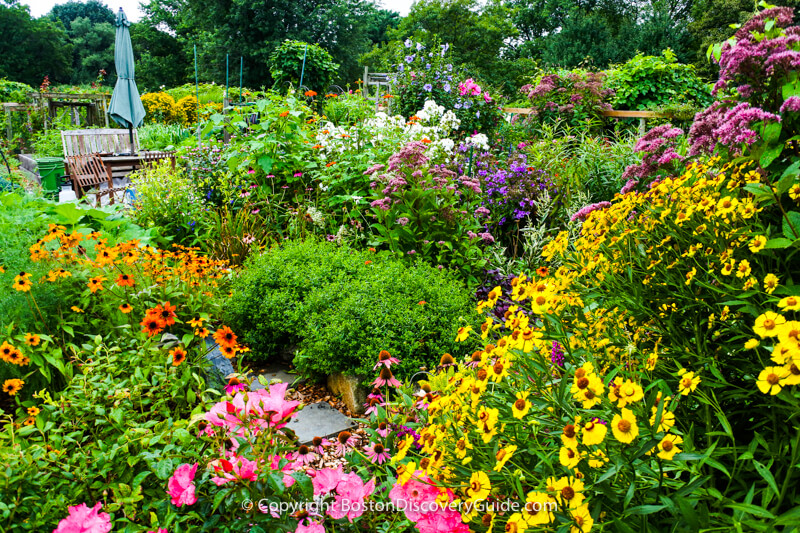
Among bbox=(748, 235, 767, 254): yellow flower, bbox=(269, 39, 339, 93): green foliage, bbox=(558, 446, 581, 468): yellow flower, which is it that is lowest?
bbox=(558, 446, 581, 468): yellow flower

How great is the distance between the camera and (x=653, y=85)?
956cm

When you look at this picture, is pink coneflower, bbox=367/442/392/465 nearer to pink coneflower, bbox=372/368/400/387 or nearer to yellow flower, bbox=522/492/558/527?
pink coneflower, bbox=372/368/400/387

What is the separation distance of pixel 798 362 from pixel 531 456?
572 millimetres

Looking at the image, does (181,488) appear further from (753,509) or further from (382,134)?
(382,134)

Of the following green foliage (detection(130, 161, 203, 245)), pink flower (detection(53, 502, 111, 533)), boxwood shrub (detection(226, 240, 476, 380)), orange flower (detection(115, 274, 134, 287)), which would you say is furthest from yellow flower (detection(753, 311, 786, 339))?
green foliage (detection(130, 161, 203, 245))

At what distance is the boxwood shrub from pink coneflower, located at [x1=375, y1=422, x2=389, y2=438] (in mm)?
1010

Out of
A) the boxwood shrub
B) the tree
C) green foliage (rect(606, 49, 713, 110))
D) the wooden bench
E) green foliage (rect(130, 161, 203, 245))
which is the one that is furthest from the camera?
the tree

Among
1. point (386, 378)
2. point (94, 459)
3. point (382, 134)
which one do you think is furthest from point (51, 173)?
point (386, 378)

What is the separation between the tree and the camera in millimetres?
34550

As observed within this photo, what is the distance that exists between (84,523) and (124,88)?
8.70 meters

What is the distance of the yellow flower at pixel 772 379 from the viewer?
2.50ft

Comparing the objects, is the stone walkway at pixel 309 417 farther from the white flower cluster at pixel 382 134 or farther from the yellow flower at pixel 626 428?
the white flower cluster at pixel 382 134

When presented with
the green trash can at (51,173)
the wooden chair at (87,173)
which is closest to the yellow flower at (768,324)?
the wooden chair at (87,173)

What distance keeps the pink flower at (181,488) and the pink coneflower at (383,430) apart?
51 centimetres
